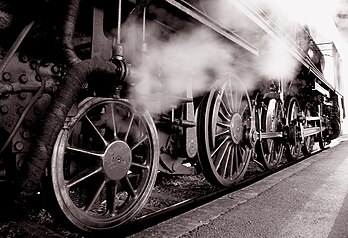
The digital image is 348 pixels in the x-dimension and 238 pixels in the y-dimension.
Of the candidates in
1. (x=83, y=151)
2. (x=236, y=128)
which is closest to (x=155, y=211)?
(x=83, y=151)

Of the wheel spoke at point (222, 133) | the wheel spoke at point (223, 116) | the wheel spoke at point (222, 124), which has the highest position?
the wheel spoke at point (223, 116)

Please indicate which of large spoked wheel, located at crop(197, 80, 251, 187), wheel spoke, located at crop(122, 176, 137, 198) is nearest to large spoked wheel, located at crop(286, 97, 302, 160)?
large spoked wheel, located at crop(197, 80, 251, 187)

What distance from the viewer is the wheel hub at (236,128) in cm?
345

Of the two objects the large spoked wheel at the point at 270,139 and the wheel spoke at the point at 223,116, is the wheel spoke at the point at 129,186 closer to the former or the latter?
the wheel spoke at the point at 223,116

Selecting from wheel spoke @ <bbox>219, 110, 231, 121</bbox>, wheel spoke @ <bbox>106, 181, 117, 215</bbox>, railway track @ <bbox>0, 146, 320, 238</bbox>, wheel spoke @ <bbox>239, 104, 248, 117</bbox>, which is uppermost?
wheel spoke @ <bbox>239, 104, 248, 117</bbox>

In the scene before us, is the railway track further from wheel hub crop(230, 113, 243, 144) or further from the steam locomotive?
wheel hub crop(230, 113, 243, 144)

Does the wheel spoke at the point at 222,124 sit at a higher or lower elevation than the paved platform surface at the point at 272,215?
higher

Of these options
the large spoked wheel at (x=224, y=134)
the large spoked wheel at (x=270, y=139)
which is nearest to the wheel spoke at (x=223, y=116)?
the large spoked wheel at (x=224, y=134)

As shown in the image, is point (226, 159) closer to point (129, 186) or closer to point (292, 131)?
point (129, 186)

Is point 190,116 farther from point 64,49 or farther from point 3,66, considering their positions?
point 3,66

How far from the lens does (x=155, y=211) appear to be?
2.57 metres

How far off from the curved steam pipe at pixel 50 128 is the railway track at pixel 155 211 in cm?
36

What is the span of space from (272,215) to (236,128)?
157 centimetres

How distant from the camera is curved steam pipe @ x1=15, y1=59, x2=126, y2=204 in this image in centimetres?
142
